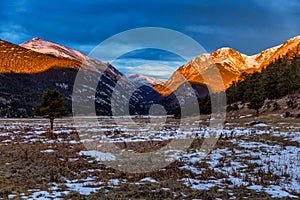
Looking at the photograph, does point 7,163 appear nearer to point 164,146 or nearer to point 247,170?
point 164,146

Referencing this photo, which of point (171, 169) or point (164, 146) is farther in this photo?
point (164, 146)

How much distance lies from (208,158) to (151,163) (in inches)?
141

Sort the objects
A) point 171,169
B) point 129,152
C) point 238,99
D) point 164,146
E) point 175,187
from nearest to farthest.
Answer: point 175,187 < point 171,169 < point 129,152 < point 164,146 < point 238,99

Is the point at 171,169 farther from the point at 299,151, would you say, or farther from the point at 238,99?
the point at 238,99

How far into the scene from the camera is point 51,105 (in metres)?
38.0

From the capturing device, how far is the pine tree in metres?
37.8

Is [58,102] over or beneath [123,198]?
over

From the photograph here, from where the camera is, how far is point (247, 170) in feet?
43.2

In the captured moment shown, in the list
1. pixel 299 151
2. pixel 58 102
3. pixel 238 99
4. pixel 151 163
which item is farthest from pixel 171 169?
pixel 238 99

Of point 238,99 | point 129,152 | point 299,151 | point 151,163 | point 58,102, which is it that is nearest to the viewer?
point 151,163

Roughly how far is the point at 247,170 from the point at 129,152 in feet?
29.6

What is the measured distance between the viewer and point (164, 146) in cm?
2189

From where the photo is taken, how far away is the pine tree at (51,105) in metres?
37.8

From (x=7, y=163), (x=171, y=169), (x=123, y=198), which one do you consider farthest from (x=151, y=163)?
(x=7, y=163)
